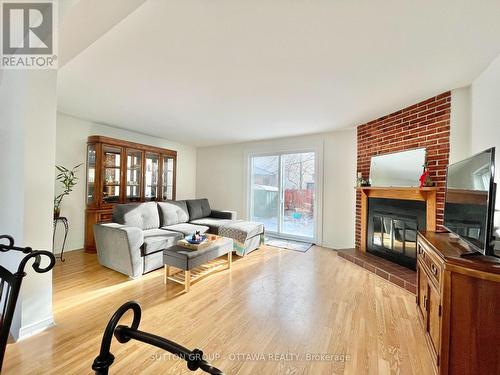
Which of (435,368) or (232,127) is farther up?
(232,127)

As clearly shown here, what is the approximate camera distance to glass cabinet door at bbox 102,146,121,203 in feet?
12.7

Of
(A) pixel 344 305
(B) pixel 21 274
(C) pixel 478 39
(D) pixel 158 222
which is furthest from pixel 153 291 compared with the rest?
(C) pixel 478 39

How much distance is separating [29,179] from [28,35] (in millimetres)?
1000

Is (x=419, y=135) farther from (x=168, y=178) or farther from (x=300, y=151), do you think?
(x=168, y=178)

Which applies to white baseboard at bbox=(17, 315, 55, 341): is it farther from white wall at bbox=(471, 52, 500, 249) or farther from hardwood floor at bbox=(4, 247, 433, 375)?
white wall at bbox=(471, 52, 500, 249)

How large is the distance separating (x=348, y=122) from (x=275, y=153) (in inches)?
68.4

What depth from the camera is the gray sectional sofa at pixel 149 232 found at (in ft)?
8.95

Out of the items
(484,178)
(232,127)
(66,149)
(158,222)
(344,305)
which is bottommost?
(344,305)

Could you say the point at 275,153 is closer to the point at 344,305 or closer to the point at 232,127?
the point at 232,127

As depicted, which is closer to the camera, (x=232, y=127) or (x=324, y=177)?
(x=232, y=127)

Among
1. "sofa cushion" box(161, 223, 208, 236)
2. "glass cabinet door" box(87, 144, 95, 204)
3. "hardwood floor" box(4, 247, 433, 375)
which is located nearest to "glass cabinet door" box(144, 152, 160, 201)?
"glass cabinet door" box(87, 144, 95, 204)

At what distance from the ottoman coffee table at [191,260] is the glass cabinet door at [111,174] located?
202 cm

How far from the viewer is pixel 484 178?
1377mm

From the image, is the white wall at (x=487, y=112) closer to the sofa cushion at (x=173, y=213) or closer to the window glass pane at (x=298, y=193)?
the window glass pane at (x=298, y=193)
